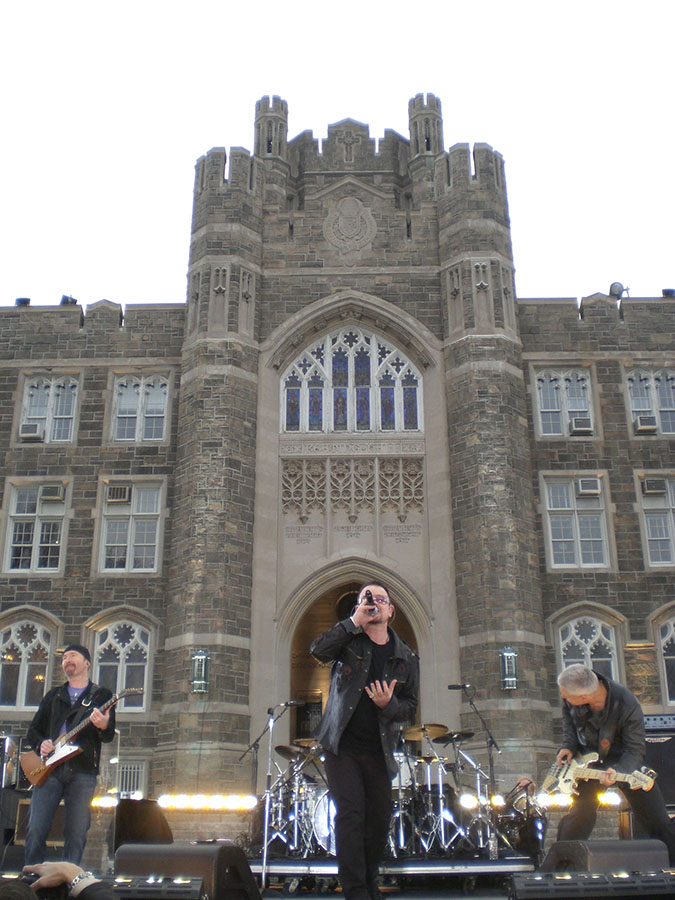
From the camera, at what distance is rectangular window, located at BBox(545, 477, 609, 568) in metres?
17.8

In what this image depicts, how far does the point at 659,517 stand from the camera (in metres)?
18.2

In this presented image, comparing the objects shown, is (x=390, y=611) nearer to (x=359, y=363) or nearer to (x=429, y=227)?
(x=359, y=363)

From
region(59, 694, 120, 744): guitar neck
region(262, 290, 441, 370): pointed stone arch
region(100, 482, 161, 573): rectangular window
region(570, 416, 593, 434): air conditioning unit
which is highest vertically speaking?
region(262, 290, 441, 370): pointed stone arch

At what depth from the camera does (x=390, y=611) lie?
514 cm

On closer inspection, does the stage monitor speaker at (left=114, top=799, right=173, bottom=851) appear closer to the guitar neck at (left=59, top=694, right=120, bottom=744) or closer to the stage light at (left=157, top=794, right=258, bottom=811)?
the guitar neck at (left=59, top=694, right=120, bottom=744)

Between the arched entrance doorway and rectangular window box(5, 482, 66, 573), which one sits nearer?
rectangular window box(5, 482, 66, 573)

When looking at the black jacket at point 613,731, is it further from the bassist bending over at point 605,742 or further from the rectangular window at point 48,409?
the rectangular window at point 48,409

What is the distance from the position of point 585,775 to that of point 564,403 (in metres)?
13.6

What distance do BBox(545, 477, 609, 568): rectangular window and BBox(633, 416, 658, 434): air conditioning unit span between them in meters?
1.36

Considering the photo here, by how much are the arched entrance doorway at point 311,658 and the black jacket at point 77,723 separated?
12962mm

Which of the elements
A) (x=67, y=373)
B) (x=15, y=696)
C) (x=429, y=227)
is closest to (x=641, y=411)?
(x=429, y=227)

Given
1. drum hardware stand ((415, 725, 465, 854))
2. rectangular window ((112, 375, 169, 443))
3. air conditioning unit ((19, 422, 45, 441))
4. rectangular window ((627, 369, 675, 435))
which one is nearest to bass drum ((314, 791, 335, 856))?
drum hardware stand ((415, 725, 465, 854))

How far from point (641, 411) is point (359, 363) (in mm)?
5886

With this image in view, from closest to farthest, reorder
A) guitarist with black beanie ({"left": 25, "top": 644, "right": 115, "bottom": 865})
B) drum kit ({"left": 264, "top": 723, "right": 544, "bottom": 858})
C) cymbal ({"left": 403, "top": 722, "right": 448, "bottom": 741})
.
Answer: guitarist with black beanie ({"left": 25, "top": 644, "right": 115, "bottom": 865}), drum kit ({"left": 264, "top": 723, "right": 544, "bottom": 858}), cymbal ({"left": 403, "top": 722, "right": 448, "bottom": 741})
